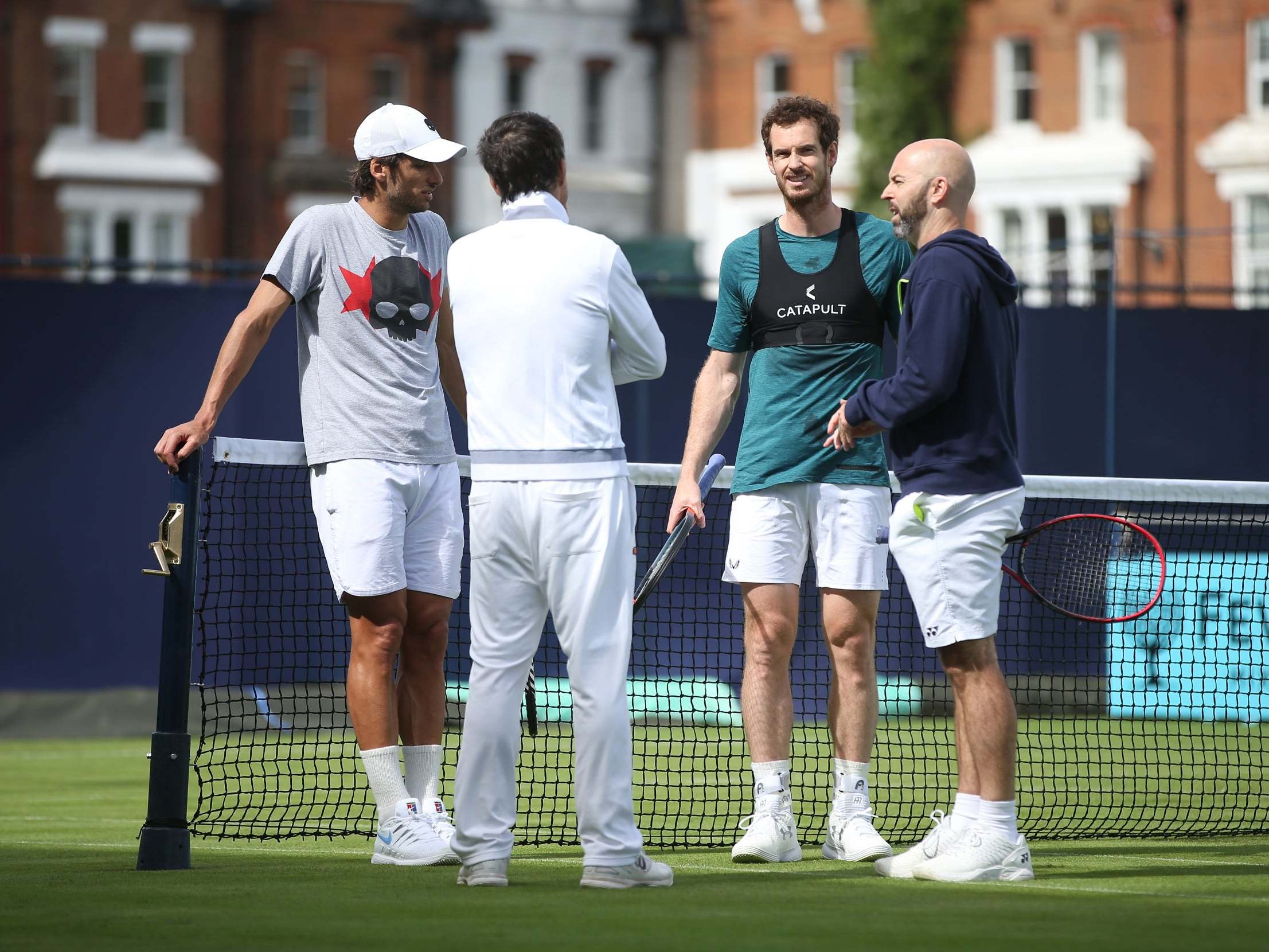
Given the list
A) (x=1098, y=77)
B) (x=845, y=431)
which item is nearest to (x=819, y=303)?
(x=845, y=431)

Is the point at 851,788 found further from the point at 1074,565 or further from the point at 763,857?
the point at 1074,565

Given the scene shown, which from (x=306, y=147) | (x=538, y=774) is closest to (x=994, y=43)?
(x=306, y=147)

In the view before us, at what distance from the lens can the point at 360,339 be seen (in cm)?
680

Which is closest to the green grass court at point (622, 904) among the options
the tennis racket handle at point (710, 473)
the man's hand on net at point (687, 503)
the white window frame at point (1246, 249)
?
the man's hand on net at point (687, 503)

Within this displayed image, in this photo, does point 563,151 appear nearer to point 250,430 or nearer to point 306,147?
point 250,430

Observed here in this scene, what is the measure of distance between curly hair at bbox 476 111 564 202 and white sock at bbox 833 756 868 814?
6.72 feet

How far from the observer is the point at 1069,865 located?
6.84 metres

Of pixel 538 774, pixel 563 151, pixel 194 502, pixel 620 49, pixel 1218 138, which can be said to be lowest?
pixel 538 774

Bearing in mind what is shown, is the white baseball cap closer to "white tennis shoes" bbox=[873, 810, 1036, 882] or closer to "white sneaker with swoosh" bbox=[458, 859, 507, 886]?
"white sneaker with swoosh" bbox=[458, 859, 507, 886]

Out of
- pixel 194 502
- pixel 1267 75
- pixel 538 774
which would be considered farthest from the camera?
pixel 1267 75

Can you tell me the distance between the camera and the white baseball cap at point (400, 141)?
685 centimetres

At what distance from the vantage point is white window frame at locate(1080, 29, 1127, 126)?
37.5 meters

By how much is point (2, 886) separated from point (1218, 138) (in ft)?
104

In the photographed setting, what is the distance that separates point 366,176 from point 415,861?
210 cm
